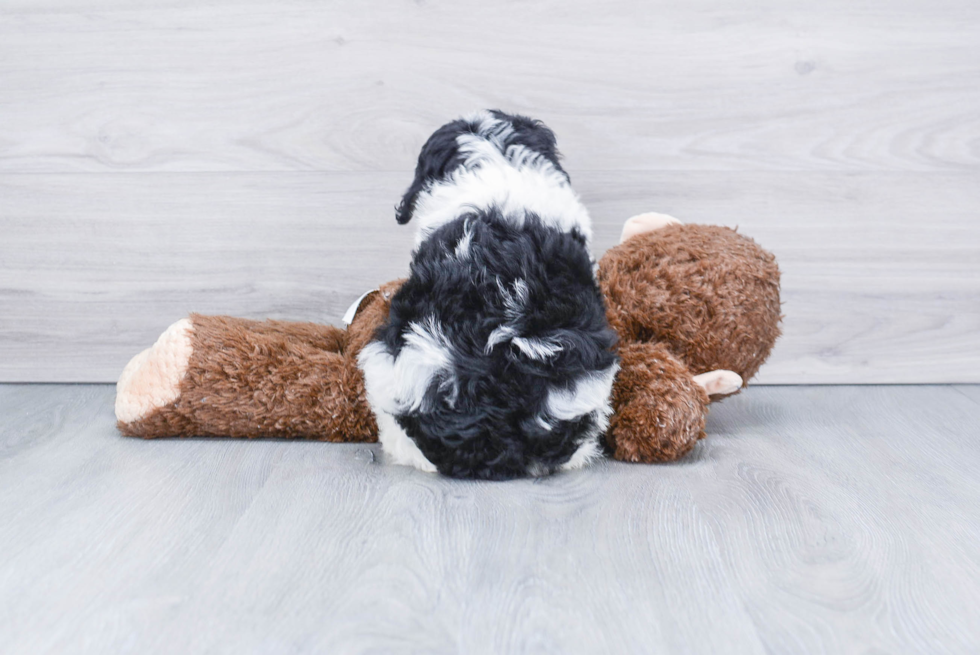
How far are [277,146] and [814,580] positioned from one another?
0.97 metres

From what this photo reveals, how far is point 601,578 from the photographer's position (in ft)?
2.16

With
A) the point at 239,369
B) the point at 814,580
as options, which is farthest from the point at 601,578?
the point at 239,369

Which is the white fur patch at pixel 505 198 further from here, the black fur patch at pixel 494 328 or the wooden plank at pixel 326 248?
the wooden plank at pixel 326 248

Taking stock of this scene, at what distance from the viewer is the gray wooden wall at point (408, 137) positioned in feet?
3.95

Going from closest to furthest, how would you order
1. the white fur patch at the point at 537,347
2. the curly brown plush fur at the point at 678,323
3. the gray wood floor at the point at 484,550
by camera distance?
the gray wood floor at the point at 484,550
the white fur patch at the point at 537,347
the curly brown plush fur at the point at 678,323

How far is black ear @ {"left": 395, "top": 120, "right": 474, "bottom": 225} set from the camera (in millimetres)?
888

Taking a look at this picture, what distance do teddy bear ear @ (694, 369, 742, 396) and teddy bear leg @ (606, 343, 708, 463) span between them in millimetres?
34

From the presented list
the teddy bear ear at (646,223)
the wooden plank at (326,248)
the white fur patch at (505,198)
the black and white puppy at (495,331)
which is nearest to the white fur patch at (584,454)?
the black and white puppy at (495,331)

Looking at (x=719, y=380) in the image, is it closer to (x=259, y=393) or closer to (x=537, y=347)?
(x=537, y=347)

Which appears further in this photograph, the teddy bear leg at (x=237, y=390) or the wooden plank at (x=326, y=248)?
the wooden plank at (x=326, y=248)

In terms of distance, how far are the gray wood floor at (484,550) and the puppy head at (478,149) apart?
0.34 m

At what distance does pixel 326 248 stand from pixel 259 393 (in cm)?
34

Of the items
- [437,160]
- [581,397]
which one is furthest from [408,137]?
[581,397]

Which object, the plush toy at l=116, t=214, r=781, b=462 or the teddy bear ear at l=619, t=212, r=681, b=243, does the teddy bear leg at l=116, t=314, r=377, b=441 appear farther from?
→ the teddy bear ear at l=619, t=212, r=681, b=243
